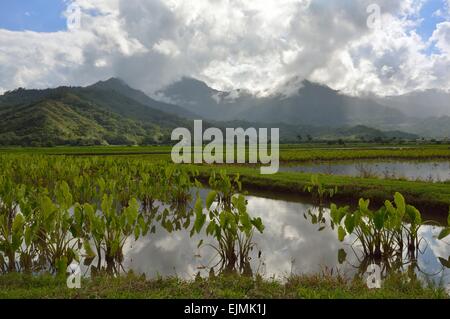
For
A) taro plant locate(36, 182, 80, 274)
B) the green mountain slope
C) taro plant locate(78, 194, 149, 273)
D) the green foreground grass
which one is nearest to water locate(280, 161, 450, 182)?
the green foreground grass

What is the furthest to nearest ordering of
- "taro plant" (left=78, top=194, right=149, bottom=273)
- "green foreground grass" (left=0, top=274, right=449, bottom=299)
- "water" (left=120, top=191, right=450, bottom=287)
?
"water" (left=120, top=191, right=450, bottom=287), "taro plant" (left=78, top=194, right=149, bottom=273), "green foreground grass" (left=0, top=274, right=449, bottom=299)

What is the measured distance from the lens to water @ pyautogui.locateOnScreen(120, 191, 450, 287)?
7391mm

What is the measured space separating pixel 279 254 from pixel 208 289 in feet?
11.0

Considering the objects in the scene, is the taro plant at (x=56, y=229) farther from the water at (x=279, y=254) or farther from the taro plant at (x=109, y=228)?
the water at (x=279, y=254)

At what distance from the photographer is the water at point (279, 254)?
7.39 metres

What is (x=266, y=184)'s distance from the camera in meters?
18.6

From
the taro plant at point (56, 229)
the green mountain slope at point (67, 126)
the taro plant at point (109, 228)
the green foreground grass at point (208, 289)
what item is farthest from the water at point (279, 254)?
the green mountain slope at point (67, 126)

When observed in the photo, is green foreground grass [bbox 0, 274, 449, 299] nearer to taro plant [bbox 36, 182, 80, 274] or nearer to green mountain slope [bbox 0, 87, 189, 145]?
taro plant [bbox 36, 182, 80, 274]

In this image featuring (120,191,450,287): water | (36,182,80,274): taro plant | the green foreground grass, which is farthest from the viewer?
(120,191,450,287): water

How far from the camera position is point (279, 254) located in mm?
8352

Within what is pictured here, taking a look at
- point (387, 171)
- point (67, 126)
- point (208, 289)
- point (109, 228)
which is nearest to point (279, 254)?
point (208, 289)

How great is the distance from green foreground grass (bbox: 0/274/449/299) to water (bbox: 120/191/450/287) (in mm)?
1029
